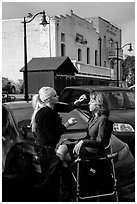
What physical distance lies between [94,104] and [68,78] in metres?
16.1

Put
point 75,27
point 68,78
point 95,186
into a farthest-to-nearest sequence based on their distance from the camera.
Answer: point 75,27 < point 68,78 < point 95,186

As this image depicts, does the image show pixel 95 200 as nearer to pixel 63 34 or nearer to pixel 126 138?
pixel 126 138

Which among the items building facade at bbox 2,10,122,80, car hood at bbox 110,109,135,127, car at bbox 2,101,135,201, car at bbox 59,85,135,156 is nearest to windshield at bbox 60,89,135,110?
car at bbox 59,85,135,156

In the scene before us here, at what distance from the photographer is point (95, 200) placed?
10.2 ft

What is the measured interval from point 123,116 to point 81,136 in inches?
77.1

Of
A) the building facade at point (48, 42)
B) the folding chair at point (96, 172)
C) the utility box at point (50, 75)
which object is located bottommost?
the folding chair at point (96, 172)

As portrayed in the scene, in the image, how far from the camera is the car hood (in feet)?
17.3

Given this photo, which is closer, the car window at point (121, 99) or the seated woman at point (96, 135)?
the seated woman at point (96, 135)

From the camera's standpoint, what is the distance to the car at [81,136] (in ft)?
11.0

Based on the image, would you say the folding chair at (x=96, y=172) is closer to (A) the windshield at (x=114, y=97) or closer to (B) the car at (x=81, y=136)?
(B) the car at (x=81, y=136)

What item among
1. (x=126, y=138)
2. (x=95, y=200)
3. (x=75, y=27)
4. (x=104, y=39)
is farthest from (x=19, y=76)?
(x=95, y=200)

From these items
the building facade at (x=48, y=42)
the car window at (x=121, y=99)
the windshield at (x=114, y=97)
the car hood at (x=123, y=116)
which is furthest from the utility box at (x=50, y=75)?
the car hood at (x=123, y=116)

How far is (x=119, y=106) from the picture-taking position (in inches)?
239

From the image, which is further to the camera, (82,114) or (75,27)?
(75,27)
